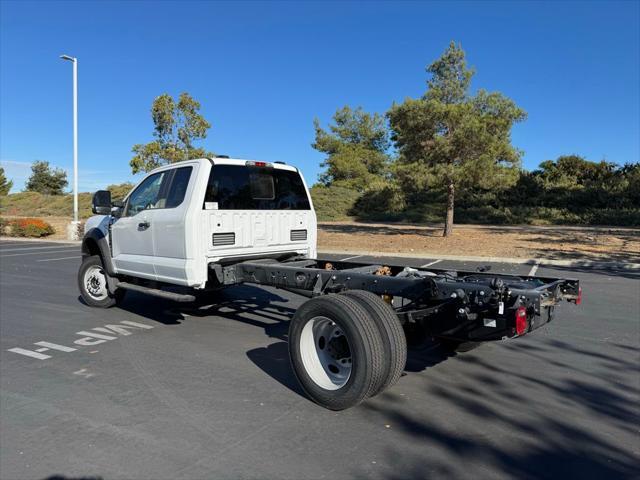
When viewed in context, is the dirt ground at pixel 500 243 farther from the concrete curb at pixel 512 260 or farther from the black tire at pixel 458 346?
the black tire at pixel 458 346

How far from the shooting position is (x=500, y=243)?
18.2 metres

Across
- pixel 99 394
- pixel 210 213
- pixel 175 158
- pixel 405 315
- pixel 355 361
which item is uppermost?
pixel 175 158

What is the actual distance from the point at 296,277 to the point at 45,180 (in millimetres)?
68347

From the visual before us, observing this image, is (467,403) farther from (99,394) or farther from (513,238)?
(513,238)

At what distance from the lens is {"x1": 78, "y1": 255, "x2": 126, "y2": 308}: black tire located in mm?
7859

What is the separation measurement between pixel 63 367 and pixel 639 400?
17.9 feet

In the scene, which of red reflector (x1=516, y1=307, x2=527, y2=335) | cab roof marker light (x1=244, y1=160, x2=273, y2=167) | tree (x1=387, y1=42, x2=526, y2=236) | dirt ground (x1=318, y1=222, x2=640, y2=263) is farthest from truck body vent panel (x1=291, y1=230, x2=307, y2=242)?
tree (x1=387, y1=42, x2=526, y2=236)

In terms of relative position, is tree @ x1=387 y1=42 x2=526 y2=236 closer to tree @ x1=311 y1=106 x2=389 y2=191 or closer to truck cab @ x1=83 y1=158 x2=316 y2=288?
truck cab @ x1=83 y1=158 x2=316 y2=288

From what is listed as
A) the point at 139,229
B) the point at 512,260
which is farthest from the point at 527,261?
the point at 139,229

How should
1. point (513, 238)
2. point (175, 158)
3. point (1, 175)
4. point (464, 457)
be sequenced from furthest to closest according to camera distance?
point (1, 175) → point (175, 158) → point (513, 238) → point (464, 457)

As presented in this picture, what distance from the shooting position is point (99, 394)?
14.9 feet

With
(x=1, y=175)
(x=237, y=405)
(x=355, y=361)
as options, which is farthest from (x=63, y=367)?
(x=1, y=175)

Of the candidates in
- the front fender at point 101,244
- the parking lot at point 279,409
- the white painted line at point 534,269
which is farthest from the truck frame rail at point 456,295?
the white painted line at point 534,269

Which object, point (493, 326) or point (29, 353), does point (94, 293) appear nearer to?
point (29, 353)
